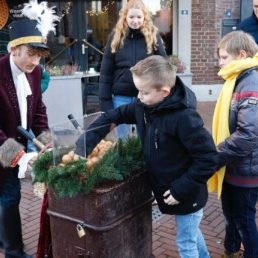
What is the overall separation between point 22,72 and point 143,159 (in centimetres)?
106

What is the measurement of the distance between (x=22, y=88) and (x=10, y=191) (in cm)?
75

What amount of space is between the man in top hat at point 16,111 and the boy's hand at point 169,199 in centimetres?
97

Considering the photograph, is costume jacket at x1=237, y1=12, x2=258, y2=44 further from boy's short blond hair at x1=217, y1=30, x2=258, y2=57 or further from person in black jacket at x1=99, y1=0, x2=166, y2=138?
boy's short blond hair at x1=217, y1=30, x2=258, y2=57

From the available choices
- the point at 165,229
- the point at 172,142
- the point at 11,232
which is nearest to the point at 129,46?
the point at 165,229

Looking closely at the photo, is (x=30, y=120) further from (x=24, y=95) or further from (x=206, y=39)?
(x=206, y=39)

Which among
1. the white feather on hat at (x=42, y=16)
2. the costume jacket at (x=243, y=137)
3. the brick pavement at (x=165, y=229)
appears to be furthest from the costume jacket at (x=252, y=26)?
the white feather on hat at (x=42, y=16)

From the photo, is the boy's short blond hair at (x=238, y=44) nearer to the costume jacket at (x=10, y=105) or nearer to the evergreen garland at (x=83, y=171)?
the evergreen garland at (x=83, y=171)

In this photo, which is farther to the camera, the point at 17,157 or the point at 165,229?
the point at 165,229

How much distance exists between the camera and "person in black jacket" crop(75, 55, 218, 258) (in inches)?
89.6

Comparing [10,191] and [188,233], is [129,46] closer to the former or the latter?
[10,191]

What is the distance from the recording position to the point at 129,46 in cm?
395

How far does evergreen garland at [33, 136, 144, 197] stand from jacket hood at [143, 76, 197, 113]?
33 centimetres

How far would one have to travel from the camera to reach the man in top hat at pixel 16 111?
108 inches

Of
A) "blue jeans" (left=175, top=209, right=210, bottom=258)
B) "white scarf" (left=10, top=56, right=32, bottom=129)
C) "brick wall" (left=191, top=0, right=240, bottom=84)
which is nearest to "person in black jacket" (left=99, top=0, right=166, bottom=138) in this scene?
"white scarf" (left=10, top=56, right=32, bottom=129)
